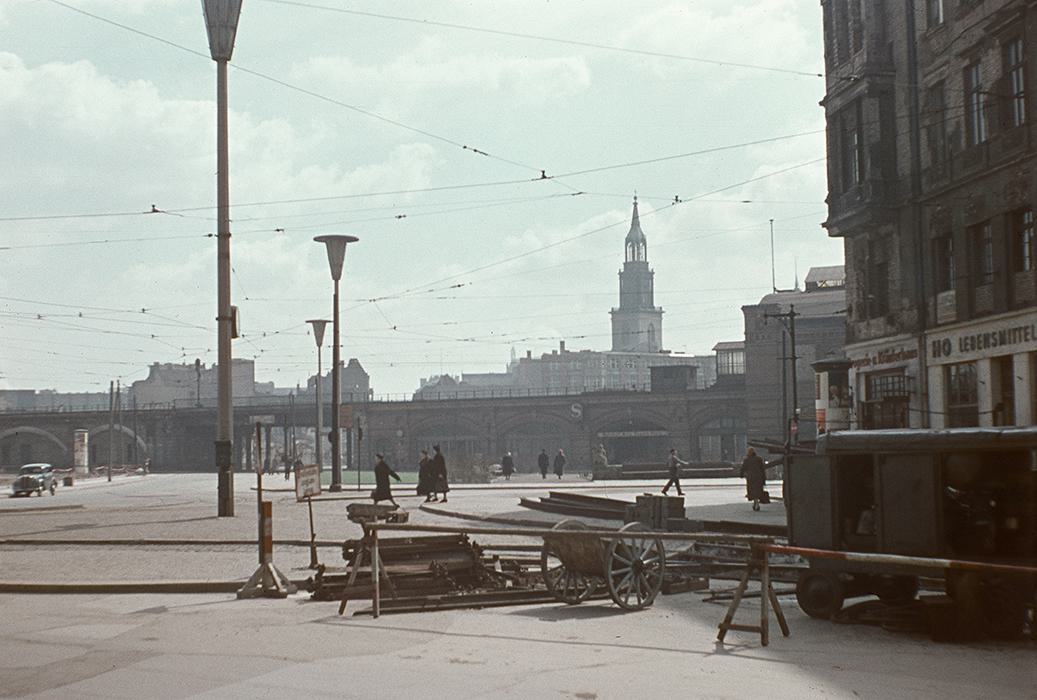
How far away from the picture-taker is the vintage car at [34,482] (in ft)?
176

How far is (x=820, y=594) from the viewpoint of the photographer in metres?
11.7

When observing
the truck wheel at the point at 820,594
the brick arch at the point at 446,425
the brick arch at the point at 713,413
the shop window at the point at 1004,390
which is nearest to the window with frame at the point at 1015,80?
the shop window at the point at 1004,390

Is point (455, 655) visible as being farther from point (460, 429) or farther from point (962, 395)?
point (460, 429)

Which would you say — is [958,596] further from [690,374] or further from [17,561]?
[690,374]

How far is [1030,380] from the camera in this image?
2539cm

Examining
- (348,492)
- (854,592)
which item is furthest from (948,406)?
(348,492)

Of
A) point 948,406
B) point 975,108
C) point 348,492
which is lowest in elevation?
point 348,492

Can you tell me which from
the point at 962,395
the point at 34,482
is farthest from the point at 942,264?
the point at 34,482

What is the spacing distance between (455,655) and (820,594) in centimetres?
414

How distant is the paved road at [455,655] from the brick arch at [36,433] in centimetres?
9248

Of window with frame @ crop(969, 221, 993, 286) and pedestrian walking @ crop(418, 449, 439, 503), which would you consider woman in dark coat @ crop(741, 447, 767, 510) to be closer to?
window with frame @ crop(969, 221, 993, 286)

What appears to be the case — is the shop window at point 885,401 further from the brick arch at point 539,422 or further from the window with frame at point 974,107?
the brick arch at point 539,422

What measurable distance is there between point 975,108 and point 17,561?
22.9 metres

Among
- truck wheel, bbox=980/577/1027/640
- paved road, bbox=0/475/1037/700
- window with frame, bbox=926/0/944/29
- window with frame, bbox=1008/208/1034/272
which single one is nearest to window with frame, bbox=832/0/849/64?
window with frame, bbox=926/0/944/29
